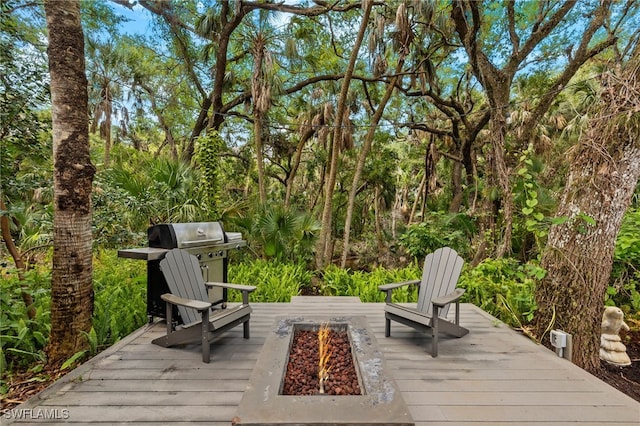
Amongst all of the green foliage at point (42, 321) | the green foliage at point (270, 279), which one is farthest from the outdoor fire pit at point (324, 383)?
the green foliage at point (270, 279)

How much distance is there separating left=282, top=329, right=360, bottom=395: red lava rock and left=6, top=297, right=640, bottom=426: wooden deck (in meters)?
0.41

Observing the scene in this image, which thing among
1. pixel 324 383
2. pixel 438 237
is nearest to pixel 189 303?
pixel 324 383

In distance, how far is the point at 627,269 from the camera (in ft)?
11.8

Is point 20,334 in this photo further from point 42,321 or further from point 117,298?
point 117,298

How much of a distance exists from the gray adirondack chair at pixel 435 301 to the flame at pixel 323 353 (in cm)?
81

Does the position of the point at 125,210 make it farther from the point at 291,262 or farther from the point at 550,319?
the point at 550,319

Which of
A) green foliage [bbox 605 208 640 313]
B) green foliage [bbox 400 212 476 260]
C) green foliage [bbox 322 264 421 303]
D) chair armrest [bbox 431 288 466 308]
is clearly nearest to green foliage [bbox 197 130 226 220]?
green foliage [bbox 322 264 421 303]

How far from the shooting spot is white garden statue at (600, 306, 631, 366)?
290 cm

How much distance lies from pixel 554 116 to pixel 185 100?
481 inches

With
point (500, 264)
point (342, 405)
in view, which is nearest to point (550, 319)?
point (500, 264)

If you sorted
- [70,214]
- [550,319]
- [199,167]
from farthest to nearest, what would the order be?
[199,167] < [550,319] < [70,214]

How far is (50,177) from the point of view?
343cm

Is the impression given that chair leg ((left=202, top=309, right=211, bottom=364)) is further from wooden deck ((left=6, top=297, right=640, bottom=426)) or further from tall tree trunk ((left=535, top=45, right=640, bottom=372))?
tall tree trunk ((left=535, top=45, right=640, bottom=372))

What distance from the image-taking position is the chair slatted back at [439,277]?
2.88 metres
